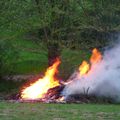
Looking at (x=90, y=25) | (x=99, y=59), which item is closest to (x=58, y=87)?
(x=99, y=59)

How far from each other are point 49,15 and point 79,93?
6409 mm

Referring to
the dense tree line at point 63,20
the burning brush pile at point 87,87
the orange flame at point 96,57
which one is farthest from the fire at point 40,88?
the dense tree line at point 63,20

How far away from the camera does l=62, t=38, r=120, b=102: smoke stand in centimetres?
1775

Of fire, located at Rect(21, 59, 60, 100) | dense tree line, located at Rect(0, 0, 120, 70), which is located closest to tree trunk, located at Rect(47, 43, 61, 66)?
dense tree line, located at Rect(0, 0, 120, 70)

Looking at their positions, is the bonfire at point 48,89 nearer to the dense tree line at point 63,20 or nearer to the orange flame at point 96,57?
the orange flame at point 96,57

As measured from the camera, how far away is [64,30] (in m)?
23.7

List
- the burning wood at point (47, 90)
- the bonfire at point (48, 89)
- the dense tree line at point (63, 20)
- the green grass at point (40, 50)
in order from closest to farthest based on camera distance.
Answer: the burning wood at point (47, 90)
the bonfire at point (48, 89)
the dense tree line at point (63, 20)
the green grass at point (40, 50)

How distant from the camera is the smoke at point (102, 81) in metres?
17.8

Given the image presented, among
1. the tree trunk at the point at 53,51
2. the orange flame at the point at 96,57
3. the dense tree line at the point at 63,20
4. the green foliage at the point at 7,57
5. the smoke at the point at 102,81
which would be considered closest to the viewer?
the smoke at the point at 102,81

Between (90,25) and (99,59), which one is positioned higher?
(90,25)

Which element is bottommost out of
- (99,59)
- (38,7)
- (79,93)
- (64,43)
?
(79,93)

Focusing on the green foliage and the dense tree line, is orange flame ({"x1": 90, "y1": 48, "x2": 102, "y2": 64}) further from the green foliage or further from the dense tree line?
the green foliage

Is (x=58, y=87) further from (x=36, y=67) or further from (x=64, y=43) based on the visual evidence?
(x=36, y=67)

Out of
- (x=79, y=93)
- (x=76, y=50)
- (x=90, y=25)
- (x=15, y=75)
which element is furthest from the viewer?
(x=15, y=75)
